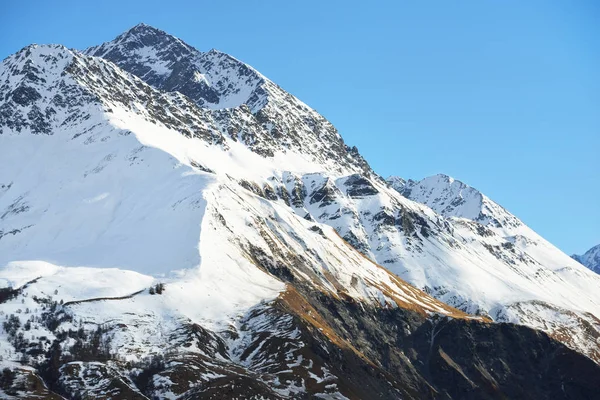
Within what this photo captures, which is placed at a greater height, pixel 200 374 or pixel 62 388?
pixel 200 374

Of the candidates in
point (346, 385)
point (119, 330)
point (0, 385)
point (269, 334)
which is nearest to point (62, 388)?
point (0, 385)

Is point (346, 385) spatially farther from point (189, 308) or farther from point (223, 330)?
point (189, 308)

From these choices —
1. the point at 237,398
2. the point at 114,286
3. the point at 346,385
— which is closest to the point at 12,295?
the point at 114,286

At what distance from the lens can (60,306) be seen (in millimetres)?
179500

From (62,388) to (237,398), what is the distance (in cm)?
3790

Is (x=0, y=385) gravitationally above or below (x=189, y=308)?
below

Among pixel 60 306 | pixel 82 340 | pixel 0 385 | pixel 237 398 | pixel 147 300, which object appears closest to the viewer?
pixel 0 385

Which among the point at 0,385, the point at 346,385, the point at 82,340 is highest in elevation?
the point at 346,385

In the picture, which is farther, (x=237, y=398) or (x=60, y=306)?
(x=60, y=306)

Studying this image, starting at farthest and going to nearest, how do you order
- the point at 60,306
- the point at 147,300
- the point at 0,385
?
1. the point at 147,300
2. the point at 60,306
3. the point at 0,385

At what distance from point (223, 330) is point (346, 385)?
3691 centimetres

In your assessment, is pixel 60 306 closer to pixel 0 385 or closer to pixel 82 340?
pixel 82 340

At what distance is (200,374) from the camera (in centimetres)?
16325

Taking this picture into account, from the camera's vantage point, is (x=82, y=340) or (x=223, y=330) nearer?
A: (x=82, y=340)
